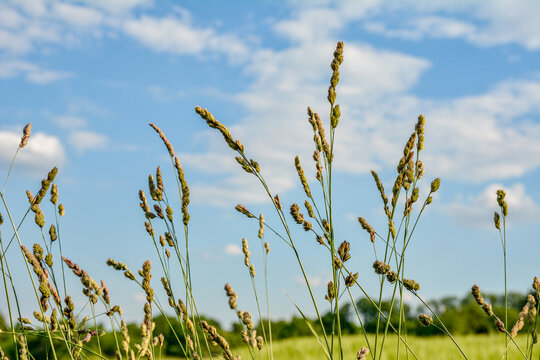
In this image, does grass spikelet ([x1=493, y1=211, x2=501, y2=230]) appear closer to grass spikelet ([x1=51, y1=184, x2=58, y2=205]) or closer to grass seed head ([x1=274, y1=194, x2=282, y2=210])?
grass seed head ([x1=274, y1=194, x2=282, y2=210])

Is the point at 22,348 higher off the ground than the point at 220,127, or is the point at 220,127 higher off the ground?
the point at 220,127

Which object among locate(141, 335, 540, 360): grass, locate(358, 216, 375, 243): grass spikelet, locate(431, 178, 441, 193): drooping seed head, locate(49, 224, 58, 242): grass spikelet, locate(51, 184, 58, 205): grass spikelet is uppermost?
locate(431, 178, 441, 193): drooping seed head

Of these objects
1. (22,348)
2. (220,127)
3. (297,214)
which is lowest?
(22,348)

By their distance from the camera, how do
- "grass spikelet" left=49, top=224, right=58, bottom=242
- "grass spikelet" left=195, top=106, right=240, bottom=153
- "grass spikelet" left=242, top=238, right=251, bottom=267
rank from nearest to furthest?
"grass spikelet" left=195, top=106, right=240, bottom=153 < "grass spikelet" left=49, top=224, right=58, bottom=242 < "grass spikelet" left=242, top=238, right=251, bottom=267

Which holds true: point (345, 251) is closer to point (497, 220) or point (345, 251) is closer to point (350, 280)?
point (350, 280)

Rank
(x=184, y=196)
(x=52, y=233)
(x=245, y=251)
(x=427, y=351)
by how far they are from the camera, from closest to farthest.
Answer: (x=184, y=196) → (x=52, y=233) → (x=245, y=251) → (x=427, y=351)

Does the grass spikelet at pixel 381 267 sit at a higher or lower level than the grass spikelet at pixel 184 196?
lower

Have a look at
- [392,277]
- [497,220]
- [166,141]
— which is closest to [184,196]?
[166,141]

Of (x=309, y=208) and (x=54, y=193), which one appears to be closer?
(x=309, y=208)

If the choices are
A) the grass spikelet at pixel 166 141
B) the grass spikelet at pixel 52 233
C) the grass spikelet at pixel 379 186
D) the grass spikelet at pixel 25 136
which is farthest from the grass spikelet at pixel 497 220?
the grass spikelet at pixel 25 136

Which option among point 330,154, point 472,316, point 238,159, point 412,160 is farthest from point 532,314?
point 472,316

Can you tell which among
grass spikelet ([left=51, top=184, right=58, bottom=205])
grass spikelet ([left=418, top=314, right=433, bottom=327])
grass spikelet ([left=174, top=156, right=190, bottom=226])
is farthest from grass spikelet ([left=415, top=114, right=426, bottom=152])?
grass spikelet ([left=51, top=184, right=58, bottom=205])

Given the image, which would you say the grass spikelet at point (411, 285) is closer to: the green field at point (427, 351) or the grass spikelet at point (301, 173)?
the grass spikelet at point (301, 173)

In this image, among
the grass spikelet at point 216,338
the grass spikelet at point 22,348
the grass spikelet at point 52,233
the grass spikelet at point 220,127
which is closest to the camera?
the grass spikelet at point 220,127
